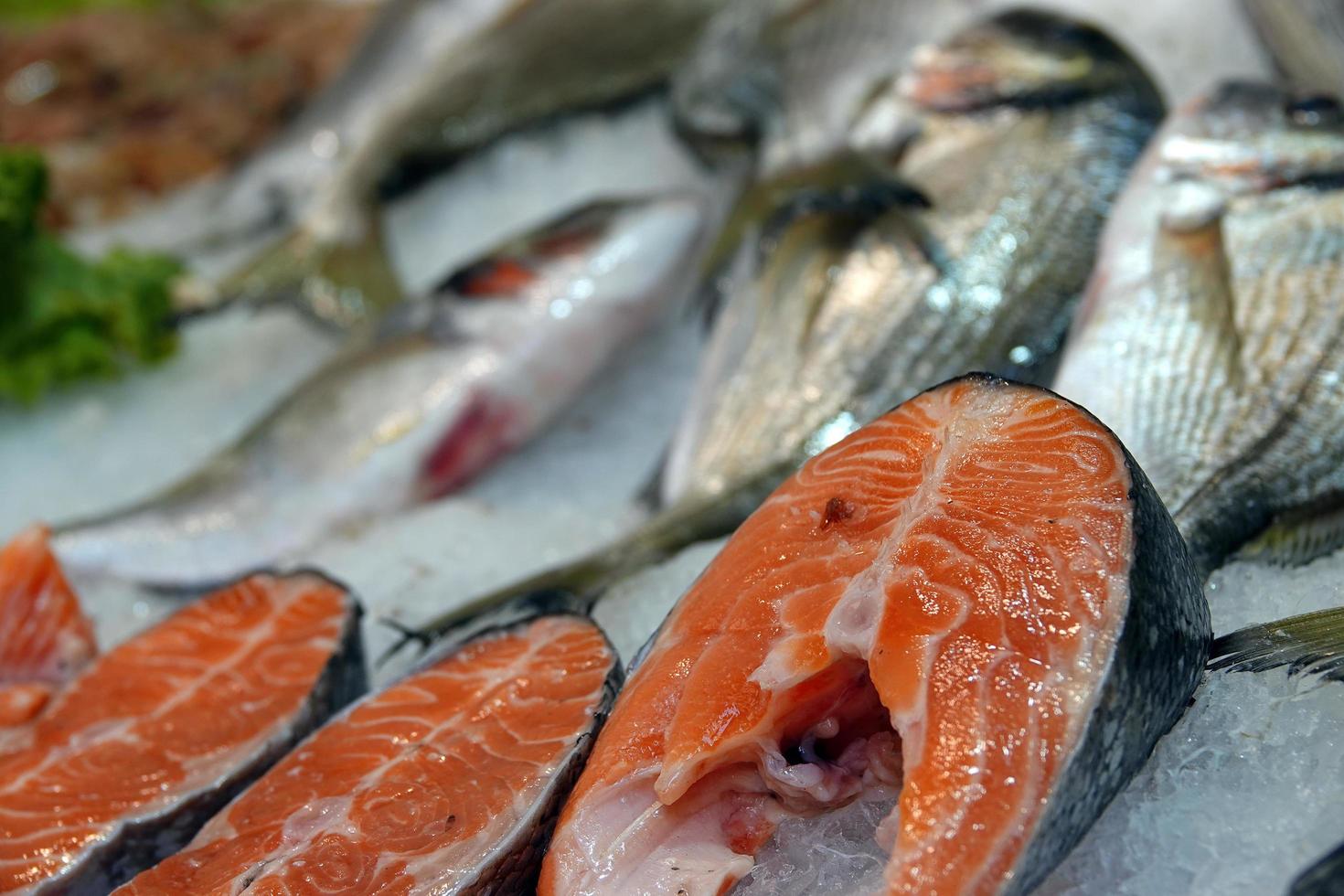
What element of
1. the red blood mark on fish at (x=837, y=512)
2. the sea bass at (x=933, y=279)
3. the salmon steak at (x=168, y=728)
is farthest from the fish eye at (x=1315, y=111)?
the salmon steak at (x=168, y=728)

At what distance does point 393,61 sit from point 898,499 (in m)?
3.31

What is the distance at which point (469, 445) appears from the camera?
2852 millimetres

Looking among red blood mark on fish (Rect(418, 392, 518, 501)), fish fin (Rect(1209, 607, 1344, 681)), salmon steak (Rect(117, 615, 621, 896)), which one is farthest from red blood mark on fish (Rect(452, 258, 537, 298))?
fish fin (Rect(1209, 607, 1344, 681))

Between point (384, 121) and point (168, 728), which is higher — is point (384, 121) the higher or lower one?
the higher one

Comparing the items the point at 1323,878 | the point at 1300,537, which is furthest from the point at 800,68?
the point at 1323,878

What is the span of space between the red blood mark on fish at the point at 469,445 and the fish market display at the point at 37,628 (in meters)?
0.89

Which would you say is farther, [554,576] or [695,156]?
[695,156]

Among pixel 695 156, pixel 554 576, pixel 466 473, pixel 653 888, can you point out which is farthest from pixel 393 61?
→ pixel 653 888

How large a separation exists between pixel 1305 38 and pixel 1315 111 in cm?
74

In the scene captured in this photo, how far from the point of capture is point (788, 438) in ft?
7.57

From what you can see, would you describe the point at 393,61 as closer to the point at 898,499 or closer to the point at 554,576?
the point at 554,576

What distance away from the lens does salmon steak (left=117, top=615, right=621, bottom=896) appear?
56.8 inches

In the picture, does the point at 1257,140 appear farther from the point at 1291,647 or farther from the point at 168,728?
the point at 168,728

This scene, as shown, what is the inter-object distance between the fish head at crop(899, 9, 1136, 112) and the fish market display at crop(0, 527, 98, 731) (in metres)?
2.27
